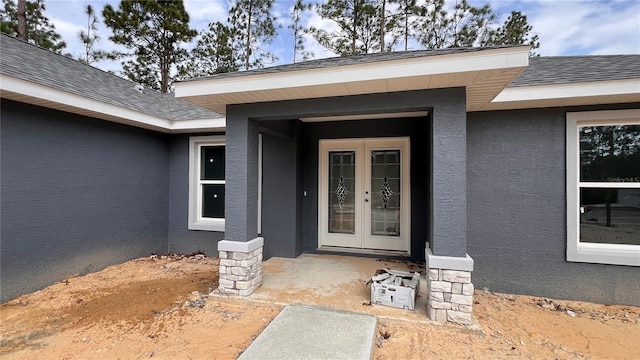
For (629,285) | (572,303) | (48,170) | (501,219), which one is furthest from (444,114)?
→ (48,170)

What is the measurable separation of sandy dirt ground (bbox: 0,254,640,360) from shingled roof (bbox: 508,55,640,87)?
276 centimetres

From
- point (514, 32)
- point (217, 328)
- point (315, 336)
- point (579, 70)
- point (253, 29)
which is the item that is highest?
point (253, 29)

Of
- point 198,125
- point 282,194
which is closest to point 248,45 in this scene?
point 198,125

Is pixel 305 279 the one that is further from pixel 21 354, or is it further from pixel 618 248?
pixel 618 248

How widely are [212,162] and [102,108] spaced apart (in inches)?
77.8

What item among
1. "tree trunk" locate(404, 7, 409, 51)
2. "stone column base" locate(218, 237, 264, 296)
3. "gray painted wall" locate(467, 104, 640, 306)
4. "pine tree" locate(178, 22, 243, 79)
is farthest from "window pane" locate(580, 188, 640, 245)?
"pine tree" locate(178, 22, 243, 79)

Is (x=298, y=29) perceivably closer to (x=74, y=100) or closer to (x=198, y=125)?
(x=198, y=125)

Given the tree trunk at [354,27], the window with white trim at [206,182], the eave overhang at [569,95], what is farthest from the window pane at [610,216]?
the tree trunk at [354,27]

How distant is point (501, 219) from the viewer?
3.72 metres

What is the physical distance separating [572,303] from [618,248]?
93 cm

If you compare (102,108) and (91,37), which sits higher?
(91,37)

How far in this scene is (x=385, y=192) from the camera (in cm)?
495

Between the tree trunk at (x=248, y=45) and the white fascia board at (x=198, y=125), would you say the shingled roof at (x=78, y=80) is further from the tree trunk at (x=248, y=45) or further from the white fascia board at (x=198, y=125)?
the tree trunk at (x=248, y=45)

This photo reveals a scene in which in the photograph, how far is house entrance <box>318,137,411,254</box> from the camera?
4.87 meters
